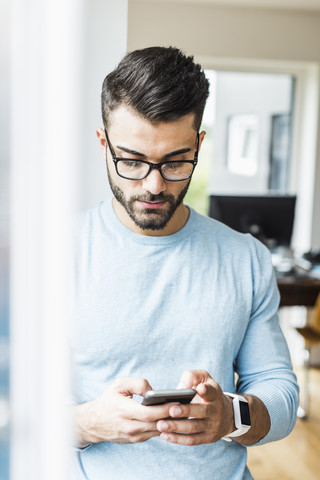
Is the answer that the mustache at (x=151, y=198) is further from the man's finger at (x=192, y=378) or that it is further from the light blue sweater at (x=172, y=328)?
the man's finger at (x=192, y=378)

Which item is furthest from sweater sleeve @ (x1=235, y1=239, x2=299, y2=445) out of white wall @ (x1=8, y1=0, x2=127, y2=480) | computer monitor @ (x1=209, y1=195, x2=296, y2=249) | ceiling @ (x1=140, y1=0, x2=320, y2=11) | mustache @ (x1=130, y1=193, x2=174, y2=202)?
ceiling @ (x1=140, y1=0, x2=320, y2=11)

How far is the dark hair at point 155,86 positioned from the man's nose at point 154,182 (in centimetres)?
9

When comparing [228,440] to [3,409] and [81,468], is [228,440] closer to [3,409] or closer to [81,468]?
[81,468]

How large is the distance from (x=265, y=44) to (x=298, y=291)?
1810 mm

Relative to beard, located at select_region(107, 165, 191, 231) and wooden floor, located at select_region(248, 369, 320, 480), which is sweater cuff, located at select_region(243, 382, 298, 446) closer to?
beard, located at select_region(107, 165, 191, 231)

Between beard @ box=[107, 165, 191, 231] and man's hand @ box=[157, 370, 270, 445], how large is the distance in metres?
0.27

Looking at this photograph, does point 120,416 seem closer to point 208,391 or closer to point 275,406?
point 208,391

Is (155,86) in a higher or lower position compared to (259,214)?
higher

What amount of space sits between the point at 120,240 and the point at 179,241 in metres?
0.11

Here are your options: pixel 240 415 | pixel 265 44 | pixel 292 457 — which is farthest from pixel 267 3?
pixel 240 415

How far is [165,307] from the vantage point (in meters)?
1.03

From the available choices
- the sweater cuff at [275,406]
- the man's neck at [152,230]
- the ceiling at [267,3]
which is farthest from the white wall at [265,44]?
the sweater cuff at [275,406]

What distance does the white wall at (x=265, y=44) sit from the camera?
381cm

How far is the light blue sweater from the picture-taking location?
100 centimetres
